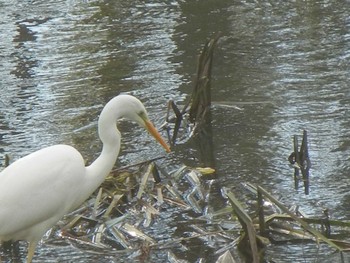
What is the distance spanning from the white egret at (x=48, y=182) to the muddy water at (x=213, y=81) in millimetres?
503

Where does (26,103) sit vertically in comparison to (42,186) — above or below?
below

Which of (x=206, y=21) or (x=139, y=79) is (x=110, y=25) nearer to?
(x=206, y=21)

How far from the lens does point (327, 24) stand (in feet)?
39.0

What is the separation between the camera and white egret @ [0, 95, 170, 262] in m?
5.87

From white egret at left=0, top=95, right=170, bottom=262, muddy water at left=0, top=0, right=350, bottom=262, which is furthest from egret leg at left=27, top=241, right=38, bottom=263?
muddy water at left=0, top=0, right=350, bottom=262

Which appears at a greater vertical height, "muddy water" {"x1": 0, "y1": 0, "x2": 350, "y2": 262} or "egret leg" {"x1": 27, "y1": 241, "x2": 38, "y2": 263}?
"egret leg" {"x1": 27, "y1": 241, "x2": 38, "y2": 263}

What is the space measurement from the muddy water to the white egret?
0.50 m

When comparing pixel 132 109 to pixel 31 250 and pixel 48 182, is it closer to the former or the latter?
pixel 48 182

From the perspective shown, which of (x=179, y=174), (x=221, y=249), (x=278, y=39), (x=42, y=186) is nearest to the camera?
(x=42, y=186)

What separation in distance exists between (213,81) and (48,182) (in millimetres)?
4298

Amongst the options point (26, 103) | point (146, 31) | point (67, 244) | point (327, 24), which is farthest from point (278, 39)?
point (67, 244)

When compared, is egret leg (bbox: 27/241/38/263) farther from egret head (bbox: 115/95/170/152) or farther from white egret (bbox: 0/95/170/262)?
egret head (bbox: 115/95/170/152)

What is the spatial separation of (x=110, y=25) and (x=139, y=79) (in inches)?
107

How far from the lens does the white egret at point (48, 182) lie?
19.3 ft
